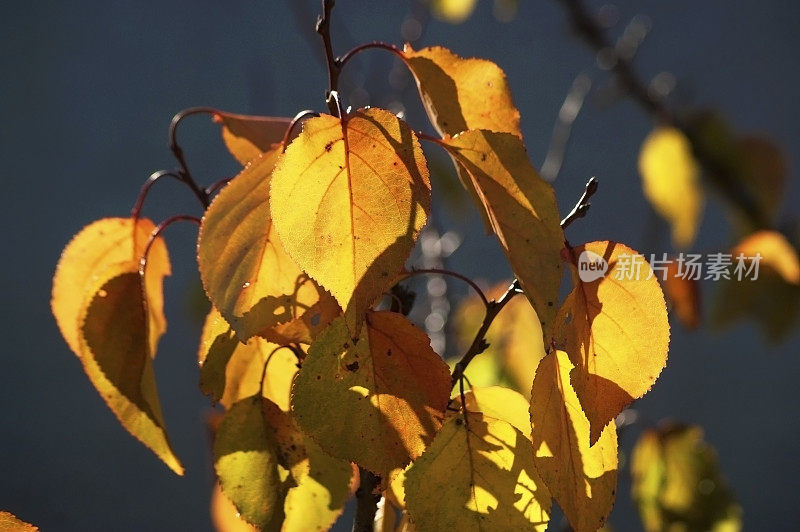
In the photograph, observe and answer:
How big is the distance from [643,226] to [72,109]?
1831 mm

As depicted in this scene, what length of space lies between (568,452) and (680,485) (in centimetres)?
59

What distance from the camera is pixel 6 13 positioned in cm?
291

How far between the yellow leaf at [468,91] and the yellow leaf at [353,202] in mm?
93

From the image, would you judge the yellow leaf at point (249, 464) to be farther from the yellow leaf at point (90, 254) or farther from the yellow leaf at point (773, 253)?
the yellow leaf at point (773, 253)

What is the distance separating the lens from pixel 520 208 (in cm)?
39

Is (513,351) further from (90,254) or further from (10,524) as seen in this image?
(10,524)

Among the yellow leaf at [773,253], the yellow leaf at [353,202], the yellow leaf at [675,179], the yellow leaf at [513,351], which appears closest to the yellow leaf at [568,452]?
the yellow leaf at [353,202]

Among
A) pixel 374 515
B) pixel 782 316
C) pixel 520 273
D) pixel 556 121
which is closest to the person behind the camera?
pixel 520 273

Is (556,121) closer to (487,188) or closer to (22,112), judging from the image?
(22,112)

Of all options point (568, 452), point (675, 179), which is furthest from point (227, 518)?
point (675, 179)

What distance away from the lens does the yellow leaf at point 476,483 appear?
1.37ft

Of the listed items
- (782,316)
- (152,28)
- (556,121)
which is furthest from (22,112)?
(782,316)

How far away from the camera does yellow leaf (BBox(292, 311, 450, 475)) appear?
1.30 feet

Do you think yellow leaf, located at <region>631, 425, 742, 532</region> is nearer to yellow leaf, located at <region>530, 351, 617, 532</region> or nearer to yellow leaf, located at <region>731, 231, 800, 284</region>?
yellow leaf, located at <region>731, 231, 800, 284</region>
